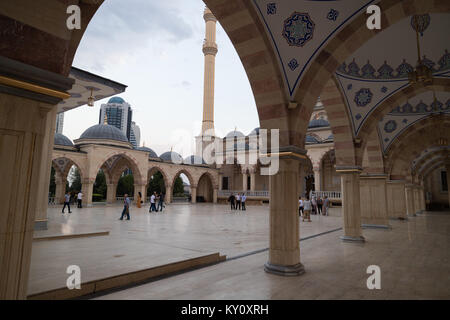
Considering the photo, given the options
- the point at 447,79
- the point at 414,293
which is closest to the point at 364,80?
the point at 447,79

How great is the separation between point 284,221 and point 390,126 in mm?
8702

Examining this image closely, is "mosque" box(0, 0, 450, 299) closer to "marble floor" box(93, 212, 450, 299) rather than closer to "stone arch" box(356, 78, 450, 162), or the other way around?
"stone arch" box(356, 78, 450, 162)

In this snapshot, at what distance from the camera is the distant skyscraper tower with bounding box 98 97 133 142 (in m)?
90.1

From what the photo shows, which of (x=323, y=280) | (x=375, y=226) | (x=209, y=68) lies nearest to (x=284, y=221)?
(x=323, y=280)

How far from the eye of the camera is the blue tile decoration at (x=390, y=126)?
34.6 feet

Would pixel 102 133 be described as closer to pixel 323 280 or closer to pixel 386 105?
pixel 386 105

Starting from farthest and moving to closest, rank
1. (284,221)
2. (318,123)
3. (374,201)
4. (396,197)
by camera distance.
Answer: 1. (318,123)
2. (396,197)
3. (374,201)
4. (284,221)

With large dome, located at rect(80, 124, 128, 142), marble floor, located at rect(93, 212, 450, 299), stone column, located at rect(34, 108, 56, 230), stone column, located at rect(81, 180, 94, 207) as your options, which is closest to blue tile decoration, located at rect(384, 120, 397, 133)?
marble floor, located at rect(93, 212, 450, 299)

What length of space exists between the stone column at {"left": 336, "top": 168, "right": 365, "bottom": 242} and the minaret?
22.8m

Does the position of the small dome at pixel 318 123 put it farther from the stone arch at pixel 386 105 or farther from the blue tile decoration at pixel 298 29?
the blue tile decoration at pixel 298 29

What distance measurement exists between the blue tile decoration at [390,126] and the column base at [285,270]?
873 centimetres

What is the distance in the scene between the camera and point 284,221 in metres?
4.40
